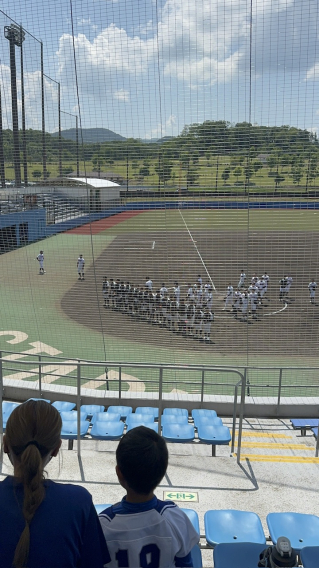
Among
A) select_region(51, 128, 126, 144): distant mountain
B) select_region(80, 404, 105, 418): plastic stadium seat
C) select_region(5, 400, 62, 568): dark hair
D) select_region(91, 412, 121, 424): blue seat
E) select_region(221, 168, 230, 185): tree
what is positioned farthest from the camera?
select_region(221, 168, 230, 185): tree

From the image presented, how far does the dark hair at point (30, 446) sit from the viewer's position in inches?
30.4

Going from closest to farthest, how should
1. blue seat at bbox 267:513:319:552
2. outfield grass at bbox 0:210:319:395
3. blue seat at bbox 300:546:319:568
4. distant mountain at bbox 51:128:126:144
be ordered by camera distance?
blue seat at bbox 300:546:319:568 < blue seat at bbox 267:513:319:552 < distant mountain at bbox 51:128:126:144 < outfield grass at bbox 0:210:319:395

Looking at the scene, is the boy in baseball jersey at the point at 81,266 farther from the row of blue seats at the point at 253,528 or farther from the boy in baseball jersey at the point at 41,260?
the row of blue seats at the point at 253,528

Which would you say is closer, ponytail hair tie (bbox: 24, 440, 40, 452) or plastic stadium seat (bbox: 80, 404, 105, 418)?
ponytail hair tie (bbox: 24, 440, 40, 452)

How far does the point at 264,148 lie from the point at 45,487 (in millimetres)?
4931

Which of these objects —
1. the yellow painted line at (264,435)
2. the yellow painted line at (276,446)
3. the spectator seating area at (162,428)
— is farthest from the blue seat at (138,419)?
the yellow painted line at (264,435)

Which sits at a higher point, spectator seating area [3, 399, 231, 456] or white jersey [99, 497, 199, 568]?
white jersey [99, 497, 199, 568]

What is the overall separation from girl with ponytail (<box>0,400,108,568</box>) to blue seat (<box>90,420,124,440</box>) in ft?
7.40

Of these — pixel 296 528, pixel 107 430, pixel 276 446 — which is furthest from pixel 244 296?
pixel 296 528

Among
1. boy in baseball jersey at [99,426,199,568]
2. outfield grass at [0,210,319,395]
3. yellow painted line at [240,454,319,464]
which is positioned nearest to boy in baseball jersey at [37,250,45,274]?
outfield grass at [0,210,319,395]

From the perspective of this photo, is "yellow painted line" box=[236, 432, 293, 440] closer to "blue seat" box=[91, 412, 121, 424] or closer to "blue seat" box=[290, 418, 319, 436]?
"blue seat" box=[290, 418, 319, 436]

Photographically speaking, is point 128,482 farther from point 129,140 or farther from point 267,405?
point 129,140

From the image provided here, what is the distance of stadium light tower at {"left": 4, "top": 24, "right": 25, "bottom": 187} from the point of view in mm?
5210

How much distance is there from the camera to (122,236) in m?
7.14
